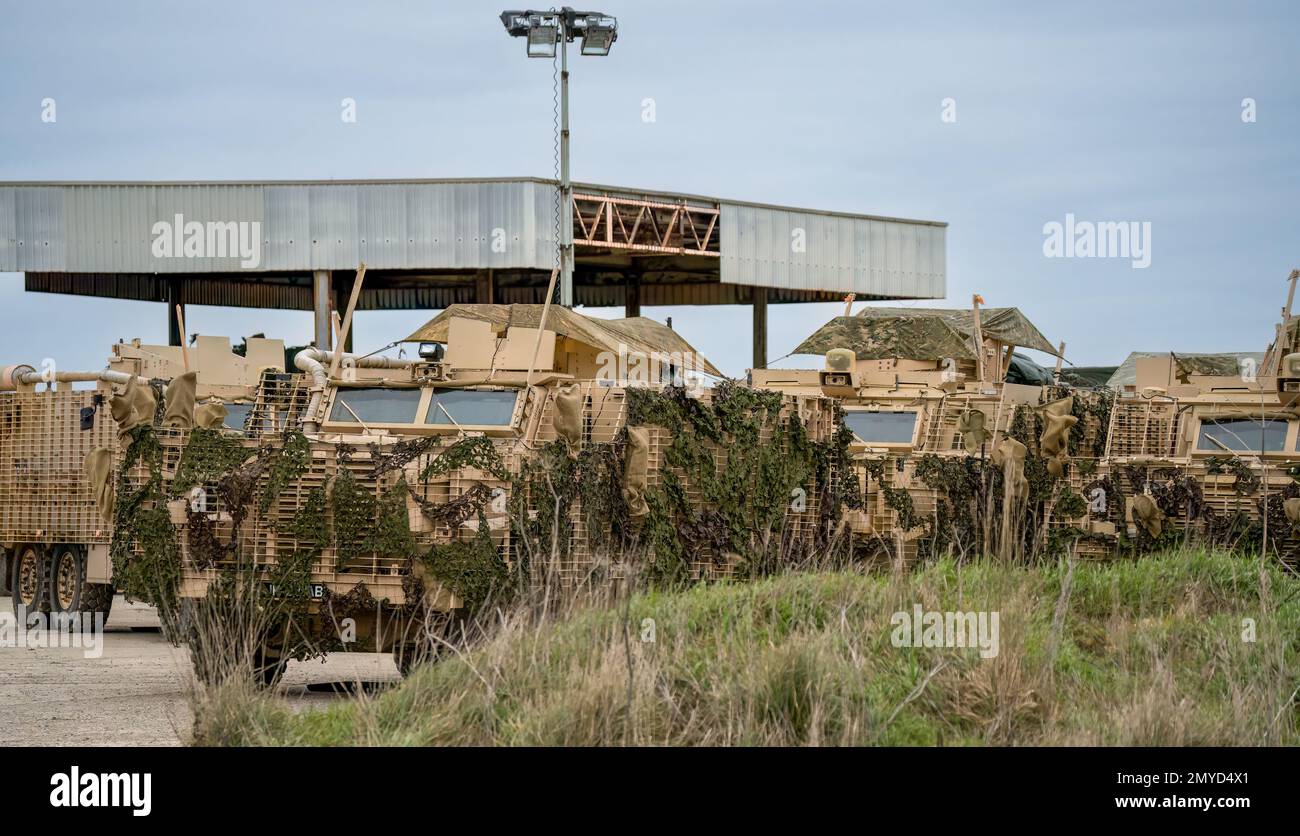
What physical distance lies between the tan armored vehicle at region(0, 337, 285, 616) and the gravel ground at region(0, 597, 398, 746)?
4.14 ft

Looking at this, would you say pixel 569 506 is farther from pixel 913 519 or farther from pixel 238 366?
pixel 238 366

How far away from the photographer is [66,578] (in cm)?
1884

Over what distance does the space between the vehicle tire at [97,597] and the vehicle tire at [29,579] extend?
1.79 ft

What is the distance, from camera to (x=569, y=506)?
1153cm

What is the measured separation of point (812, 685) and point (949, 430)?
37.0 ft

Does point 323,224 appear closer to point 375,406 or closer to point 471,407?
point 375,406

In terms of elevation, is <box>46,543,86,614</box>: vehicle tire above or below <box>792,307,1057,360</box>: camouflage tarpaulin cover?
below

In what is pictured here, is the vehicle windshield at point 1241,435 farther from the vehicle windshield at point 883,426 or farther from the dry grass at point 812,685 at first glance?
the dry grass at point 812,685

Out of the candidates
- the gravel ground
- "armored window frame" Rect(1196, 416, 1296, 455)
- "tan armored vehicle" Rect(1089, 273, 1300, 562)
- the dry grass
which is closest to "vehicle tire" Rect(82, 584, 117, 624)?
the gravel ground

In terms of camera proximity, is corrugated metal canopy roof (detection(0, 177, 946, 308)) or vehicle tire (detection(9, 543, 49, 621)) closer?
vehicle tire (detection(9, 543, 49, 621))

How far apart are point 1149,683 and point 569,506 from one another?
14.6 ft

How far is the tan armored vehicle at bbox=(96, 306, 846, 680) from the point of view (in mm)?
10938

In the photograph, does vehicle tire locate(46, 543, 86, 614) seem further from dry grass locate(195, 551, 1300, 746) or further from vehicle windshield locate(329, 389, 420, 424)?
dry grass locate(195, 551, 1300, 746)
